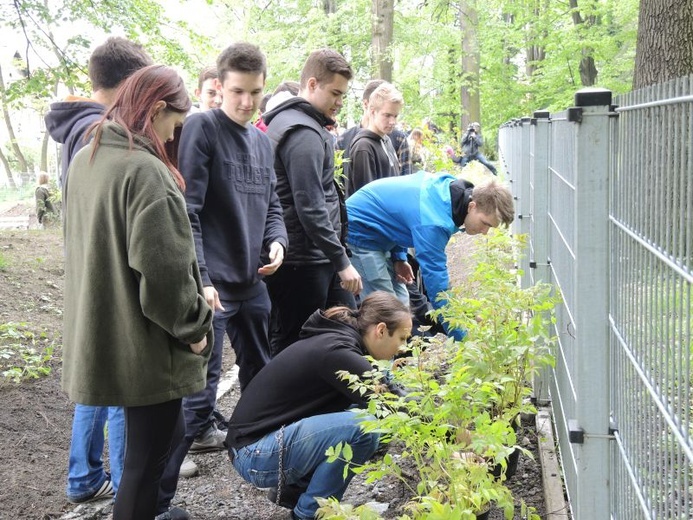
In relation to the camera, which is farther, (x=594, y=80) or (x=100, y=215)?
(x=594, y=80)

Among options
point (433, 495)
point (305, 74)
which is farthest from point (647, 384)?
point (305, 74)

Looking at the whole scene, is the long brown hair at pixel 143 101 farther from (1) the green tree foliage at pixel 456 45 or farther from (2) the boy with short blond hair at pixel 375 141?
(1) the green tree foliage at pixel 456 45

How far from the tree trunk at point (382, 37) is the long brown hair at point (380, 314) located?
1092 centimetres

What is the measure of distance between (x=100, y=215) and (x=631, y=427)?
5.99ft

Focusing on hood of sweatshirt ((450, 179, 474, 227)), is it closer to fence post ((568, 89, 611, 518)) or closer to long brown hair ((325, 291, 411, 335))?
long brown hair ((325, 291, 411, 335))

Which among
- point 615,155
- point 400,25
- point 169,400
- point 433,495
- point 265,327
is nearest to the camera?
point 615,155

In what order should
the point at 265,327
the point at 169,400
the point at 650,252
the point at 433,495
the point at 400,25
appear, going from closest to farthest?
1. the point at 650,252
2. the point at 433,495
3. the point at 169,400
4. the point at 265,327
5. the point at 400,25

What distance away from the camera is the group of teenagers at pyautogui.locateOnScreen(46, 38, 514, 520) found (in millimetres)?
2865

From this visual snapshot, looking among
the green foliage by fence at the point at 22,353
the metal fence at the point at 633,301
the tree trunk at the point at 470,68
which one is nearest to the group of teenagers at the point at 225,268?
the metal fence at the point at 633,301

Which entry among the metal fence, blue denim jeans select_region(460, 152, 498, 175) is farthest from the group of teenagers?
blue denim jeans select_region(460, 152, 498, 175)

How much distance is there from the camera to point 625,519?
7.64 ft

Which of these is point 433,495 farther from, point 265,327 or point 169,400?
point 265,327

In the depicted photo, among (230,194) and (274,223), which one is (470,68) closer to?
(274,223)

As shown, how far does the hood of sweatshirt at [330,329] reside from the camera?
3578mm
